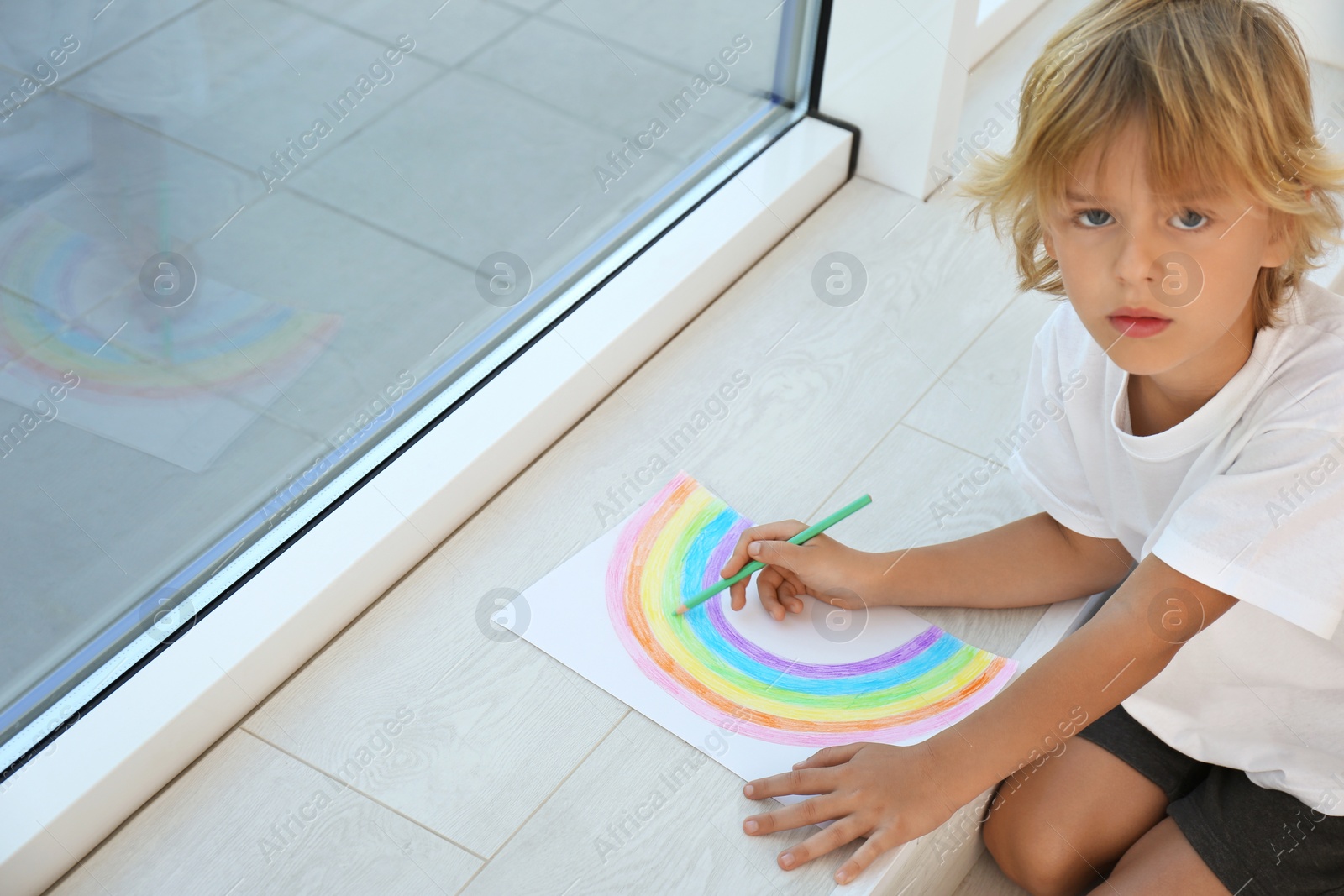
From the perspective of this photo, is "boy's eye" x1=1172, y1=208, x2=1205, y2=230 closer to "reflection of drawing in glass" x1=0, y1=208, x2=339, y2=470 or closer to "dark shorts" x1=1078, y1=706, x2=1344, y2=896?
"dark shorts" x1=1078, y1=706, x2=1344, y2=896

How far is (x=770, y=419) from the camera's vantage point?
4.12 ft

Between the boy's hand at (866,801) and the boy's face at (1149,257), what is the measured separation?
295 millimetres

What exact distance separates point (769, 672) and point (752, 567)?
0.28ft

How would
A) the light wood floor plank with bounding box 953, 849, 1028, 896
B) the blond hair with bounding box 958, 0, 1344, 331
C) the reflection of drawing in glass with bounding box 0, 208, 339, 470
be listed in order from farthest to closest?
the light wood floor plank with bounding box 953, 849, 1028, 896 → the reflection of drawing in glass with bounding box 0, 208, 339, 470 → the blond hair with bounding box 958, 0, 1344, 331

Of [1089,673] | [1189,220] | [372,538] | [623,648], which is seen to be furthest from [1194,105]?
[372,538]

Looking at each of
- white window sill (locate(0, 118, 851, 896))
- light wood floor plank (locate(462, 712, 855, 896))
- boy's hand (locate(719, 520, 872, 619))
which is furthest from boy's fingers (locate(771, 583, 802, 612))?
white window sill (locate(0, 118, 851, 896))

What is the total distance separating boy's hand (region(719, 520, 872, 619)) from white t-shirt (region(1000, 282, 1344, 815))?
16 centimetres

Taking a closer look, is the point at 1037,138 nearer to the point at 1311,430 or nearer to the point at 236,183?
the point at 1311,430

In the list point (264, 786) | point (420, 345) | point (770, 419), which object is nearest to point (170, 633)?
point (264, 786)

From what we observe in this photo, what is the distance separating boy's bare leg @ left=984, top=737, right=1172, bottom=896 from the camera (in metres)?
0.94

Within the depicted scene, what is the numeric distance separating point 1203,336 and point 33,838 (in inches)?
32.3

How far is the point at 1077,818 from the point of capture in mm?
946

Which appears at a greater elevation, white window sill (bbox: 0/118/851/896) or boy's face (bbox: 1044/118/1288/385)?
white window sill (bbox: 0/118/851/896)

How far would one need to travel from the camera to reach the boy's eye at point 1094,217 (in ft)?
2.66
